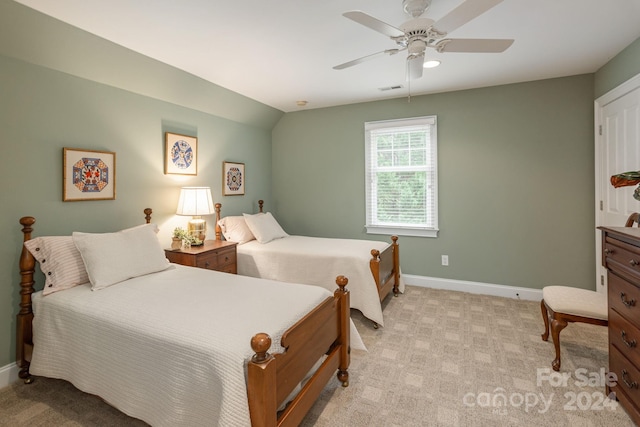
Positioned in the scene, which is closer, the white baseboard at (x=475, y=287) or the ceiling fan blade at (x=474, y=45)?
the ceiling fan blade at (x=474, y=45)

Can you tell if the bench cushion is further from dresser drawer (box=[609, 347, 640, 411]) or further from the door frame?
the door frame

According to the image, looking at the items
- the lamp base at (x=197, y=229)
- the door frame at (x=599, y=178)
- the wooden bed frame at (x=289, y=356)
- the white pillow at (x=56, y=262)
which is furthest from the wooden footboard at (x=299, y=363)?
the door frame at (x=599, y=178)

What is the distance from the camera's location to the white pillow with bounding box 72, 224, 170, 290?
2.11m

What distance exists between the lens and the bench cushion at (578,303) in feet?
6.86

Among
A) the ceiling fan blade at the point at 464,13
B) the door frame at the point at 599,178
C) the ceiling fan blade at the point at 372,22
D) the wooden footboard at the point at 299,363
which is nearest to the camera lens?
the wooden footboard at the point at 299,363

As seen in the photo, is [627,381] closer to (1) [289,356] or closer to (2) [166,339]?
(1) [289,356]

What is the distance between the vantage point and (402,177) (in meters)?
4.11

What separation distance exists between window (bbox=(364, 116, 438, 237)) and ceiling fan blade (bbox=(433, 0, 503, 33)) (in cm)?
229

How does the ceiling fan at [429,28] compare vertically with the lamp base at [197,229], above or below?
above

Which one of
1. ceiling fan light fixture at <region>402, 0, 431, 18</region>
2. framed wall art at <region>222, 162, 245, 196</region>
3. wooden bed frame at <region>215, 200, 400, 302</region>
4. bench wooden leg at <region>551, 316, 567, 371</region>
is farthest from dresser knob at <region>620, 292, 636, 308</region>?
framed wall art at <region>222, 162, 245, 196</region>

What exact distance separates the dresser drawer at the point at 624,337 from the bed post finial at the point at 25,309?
12.1ft

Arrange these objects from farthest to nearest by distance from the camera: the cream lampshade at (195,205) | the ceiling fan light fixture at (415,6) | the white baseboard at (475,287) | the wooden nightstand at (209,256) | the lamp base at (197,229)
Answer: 1. the white baseboard at (475,287)
2. the lamp base at (197,229)
3. the cream lampshade at (195,205)
4. the wooden nightstand at (209,256)
5. the ceiling fan light fixture at (415,6)

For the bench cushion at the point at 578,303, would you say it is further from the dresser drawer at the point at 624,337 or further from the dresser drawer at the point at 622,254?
the dresser drawer at the point at 622,254

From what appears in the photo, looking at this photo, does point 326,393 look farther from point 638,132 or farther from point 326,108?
point 326,108
